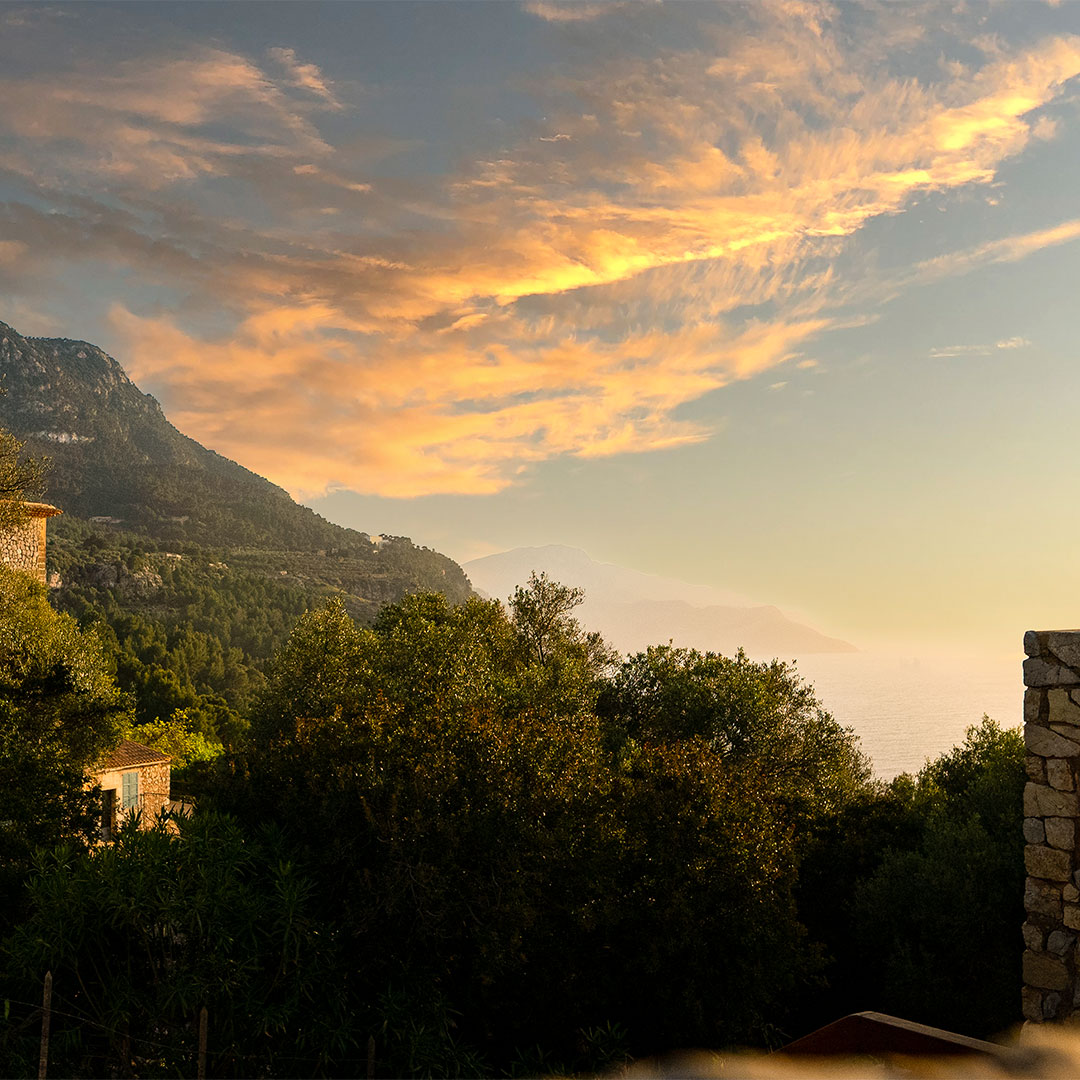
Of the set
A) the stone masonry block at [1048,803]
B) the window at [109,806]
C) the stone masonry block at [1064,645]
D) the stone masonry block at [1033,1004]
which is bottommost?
the window at [109,806]

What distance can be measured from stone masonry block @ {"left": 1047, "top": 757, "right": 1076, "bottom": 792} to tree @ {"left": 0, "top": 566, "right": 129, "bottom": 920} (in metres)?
15.5

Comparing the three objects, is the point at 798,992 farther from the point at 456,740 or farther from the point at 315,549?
the point at 315,549

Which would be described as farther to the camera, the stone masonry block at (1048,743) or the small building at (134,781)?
the small building at (134,781)

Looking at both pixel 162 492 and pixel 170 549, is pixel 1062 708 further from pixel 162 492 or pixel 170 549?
pixel 162 492

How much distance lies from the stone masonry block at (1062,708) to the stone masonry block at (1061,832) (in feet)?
3.33

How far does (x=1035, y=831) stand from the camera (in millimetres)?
8922

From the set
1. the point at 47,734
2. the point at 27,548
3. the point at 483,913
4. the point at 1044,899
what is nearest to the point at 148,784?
the point at 27,548

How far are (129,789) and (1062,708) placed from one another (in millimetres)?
29846

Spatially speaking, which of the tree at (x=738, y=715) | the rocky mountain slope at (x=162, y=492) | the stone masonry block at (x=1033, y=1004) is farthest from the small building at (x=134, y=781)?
the rocky mountain slope at (x=162, y=492)

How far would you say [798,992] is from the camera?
15195 mm

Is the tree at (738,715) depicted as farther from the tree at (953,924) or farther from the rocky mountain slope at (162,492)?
the rocky mountain slope at (162,492)

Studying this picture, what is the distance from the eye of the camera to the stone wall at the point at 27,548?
1406 inches

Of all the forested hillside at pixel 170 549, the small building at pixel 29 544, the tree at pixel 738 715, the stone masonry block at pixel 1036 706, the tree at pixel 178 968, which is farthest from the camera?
the forested hillside at pixel 170 549

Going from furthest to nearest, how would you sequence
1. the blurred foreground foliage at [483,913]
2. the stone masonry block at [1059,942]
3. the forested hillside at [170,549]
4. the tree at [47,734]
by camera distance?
the forested hillside at [170,549]
the tree at [47,734]
the blurred foreground foliage at [483,913]
the stone masonry block at [1059,942]
